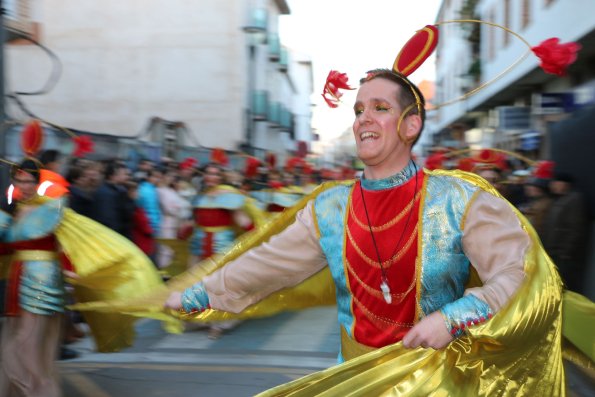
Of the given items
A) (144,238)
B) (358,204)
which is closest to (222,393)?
(358,204)

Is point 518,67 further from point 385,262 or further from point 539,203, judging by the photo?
point 385,262

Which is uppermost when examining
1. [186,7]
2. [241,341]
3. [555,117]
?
[186,7]

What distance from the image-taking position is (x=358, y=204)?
106 inches

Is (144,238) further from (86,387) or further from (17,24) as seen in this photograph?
(17,24)

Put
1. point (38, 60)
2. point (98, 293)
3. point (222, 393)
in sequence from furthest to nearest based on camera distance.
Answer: point (38, 60) < point (222, 393) < point (98, 293)

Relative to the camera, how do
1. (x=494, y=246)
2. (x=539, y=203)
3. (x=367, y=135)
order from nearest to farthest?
(x=494, y=246)
(x=367, y=135)
(x=539, y=203)

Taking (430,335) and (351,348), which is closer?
(430,335)

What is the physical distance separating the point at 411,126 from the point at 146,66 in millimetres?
24092

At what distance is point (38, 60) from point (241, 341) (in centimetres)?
2053

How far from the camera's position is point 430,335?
208 cm

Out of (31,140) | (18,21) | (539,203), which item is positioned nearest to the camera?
(31,140)

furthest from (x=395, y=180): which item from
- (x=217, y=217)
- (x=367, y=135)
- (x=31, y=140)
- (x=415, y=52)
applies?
(x=217, y=217)

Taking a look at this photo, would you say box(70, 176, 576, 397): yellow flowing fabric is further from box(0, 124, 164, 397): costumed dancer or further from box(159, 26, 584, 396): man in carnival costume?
box(0, 124, 164, 397): costumed dancer

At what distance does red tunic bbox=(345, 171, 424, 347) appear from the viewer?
8.21 feet
